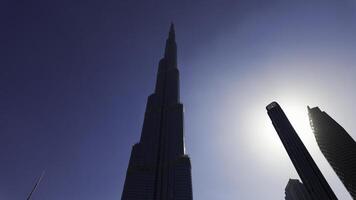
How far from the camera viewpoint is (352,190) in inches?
7854

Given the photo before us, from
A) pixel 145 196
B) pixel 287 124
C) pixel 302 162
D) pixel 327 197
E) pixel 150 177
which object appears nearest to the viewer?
pixel 327 197

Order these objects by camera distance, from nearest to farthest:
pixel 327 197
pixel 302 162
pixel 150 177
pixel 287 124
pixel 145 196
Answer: pixel 327 197
pixel 302 162
pixel 287 124
pixel 145 196
pixel 150 177

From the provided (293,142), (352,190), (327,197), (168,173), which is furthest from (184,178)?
(352,190)

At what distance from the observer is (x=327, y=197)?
136m

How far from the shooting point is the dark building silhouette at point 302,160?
139875mm

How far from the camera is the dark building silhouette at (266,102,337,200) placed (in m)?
140

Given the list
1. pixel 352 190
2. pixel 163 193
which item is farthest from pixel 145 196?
pixel 352 190

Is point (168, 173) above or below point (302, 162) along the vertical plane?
above

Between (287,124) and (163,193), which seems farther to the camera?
(163,193)

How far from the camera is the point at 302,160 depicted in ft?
499

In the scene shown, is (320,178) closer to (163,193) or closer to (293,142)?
(293,142)

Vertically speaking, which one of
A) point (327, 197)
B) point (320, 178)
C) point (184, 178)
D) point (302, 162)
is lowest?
point (327, 197)

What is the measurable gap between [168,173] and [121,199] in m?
41.8

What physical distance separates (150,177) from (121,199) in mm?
28372
